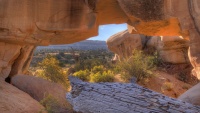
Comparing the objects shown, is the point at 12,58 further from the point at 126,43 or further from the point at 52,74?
the point at 126,43

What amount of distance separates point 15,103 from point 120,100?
5110 millimetres

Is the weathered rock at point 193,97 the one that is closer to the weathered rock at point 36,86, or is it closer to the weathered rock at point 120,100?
the weathered rock at point 120,100

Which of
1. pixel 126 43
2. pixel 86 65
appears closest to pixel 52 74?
pixel 86 65

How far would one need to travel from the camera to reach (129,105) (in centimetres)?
425

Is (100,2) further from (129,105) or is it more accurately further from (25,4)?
(129,105)

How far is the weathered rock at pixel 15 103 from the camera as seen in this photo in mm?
8039

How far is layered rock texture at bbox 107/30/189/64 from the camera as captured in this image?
16.8 metres

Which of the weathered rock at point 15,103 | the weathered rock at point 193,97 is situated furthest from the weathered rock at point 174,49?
the weathered rock at point 15,103

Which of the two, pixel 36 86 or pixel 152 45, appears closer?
pixel 36 86

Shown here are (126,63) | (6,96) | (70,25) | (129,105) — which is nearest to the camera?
(129,105)

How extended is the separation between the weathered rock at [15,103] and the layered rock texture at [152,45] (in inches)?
418

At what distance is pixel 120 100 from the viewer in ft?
14.2

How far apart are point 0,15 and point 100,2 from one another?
3.77 metres

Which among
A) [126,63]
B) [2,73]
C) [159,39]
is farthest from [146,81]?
[2,73]
